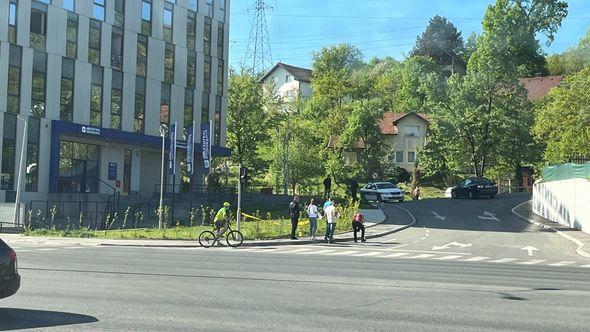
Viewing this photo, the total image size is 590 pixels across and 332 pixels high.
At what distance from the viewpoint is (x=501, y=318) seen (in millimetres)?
9211

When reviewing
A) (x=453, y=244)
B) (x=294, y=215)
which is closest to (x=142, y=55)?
(x=294, y=215)

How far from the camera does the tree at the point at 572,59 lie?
69000 millimetres

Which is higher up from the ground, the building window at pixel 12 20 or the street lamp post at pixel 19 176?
the building window at pixel 12 20

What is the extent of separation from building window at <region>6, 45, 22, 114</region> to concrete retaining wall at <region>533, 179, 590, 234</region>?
30.8 metres

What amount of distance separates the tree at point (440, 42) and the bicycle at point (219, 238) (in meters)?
92.9

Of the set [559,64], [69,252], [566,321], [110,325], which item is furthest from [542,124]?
[559,64]

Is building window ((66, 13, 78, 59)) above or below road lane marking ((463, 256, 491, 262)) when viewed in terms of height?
above

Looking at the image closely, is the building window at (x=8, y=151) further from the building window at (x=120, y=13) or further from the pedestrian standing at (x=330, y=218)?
the pedestrian standing at (x=330, y=218)

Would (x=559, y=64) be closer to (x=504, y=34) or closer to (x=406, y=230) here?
(x=504, y=34)

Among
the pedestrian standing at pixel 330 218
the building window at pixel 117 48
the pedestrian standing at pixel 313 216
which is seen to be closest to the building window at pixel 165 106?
the building window at pixel 117 48

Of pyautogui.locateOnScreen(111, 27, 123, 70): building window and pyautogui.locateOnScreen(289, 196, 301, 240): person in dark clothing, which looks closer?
pyautogui.locateOnScreen(289, 196, 301, 240): person in dark clothing

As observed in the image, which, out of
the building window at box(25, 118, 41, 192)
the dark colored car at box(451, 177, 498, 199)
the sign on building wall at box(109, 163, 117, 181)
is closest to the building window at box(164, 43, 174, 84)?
the sign on building wall at box(109, 163, 117, 181)

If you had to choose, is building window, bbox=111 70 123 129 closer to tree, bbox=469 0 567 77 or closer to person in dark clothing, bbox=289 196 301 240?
person in dark clothing, bbox=289 196 301 240

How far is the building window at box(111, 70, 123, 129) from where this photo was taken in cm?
4366
